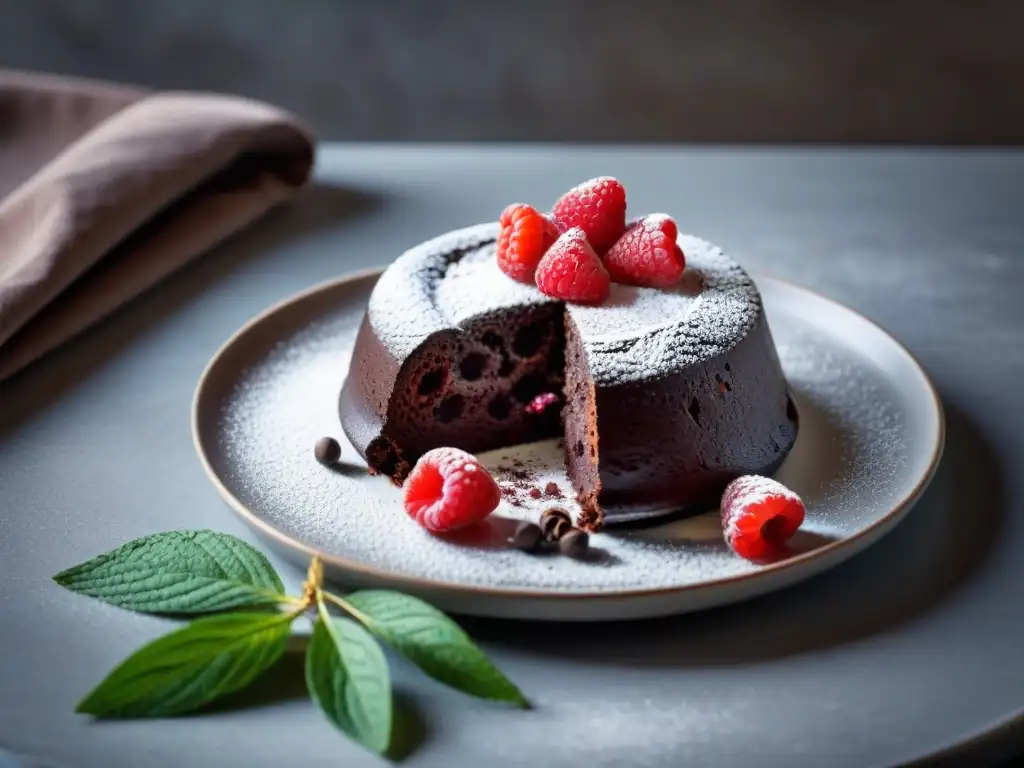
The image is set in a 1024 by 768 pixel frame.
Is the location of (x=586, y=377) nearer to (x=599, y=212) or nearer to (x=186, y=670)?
(x=599, y=212)

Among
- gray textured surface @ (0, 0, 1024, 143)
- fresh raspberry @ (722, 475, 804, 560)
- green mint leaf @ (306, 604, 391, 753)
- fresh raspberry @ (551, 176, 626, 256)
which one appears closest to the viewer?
green mint leaf @ (306, 604, 391, 753)

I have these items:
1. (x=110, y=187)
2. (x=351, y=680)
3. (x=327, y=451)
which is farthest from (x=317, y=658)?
(x=110, y=187)

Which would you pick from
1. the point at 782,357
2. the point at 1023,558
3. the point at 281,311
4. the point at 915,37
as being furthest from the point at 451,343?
the point at 915,37

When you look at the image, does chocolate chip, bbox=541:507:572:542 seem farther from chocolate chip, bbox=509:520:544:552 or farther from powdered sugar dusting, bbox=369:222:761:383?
powdered sugar dusting, bbox=369:222:761:383

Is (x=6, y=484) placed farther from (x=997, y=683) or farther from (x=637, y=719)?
(x=997, y=683)

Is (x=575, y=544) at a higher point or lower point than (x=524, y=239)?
lower

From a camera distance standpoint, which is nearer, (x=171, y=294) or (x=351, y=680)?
(x=351, y=680)

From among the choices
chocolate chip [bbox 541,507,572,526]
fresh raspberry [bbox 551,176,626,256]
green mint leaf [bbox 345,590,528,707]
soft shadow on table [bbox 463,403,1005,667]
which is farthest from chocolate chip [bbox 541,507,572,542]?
fresh raspberry [bbox 551,176,626,256]
